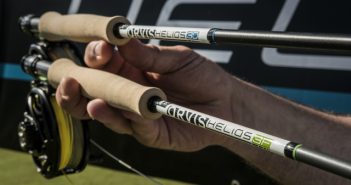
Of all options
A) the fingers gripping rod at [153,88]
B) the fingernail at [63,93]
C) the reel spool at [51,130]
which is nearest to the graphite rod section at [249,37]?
the fingers gripping rod at [153,88]

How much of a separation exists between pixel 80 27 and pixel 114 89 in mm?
184

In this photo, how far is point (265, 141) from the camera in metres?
0.54

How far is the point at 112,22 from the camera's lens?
31.7 inches

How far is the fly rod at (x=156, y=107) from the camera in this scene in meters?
0.49

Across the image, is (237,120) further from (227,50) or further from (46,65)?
(227,50)

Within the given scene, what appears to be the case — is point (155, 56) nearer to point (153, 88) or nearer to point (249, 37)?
point (153, 88)

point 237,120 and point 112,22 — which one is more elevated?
point 112,22

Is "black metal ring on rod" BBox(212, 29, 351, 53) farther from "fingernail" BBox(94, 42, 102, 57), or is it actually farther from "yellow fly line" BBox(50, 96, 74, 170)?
"yellow fly line" BBox(50, 96, 74, 170)

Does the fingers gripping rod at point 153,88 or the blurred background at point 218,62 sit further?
the blurred background at point 218,62

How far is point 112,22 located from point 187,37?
0.59 ft

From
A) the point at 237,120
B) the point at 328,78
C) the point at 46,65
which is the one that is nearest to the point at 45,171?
the point at 46,65

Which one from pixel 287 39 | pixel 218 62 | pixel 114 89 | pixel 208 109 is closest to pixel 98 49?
pixel 114 89

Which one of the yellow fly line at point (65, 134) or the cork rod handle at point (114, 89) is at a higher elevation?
the cork rod handle at point (114, 89)

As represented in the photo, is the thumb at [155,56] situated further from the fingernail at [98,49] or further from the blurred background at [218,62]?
the blurred background at [218,62]
